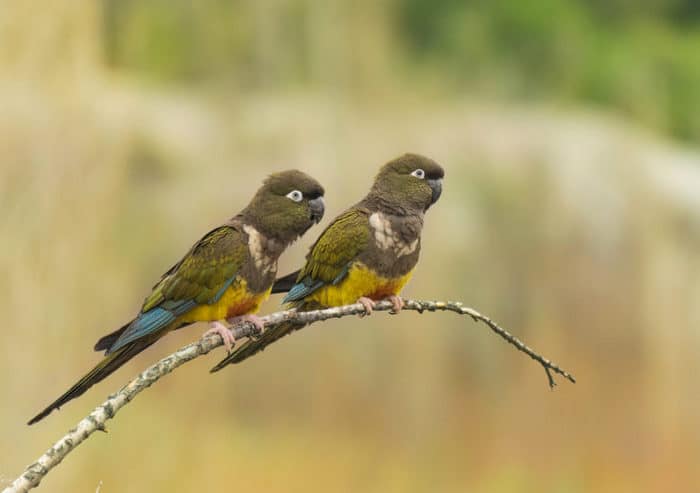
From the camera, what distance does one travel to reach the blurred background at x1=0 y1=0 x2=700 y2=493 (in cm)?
507

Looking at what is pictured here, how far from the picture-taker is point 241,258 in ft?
5.45

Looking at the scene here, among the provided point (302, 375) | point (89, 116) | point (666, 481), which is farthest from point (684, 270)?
point (89, 116)

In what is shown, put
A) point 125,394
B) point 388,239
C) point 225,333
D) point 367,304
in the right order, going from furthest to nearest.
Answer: point 388,239 < point 367,304 < point 225,333 < point 125,394

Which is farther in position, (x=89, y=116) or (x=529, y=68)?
(x=529, y=68)

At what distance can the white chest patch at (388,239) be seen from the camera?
2.00 meters

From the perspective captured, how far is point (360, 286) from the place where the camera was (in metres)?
2.03

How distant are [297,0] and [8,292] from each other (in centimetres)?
220

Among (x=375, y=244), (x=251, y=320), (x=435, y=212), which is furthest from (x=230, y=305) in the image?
(x=435, y=212)

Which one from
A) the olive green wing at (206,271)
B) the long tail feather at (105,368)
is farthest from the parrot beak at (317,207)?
the long tail feather at (105,368)

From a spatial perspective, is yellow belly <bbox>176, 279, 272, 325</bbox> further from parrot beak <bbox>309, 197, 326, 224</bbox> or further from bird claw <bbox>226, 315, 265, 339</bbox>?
parrot beak <bbox>309, 197, 326, 224</bbox>

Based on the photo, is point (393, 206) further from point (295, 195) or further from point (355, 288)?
point (295, 195)

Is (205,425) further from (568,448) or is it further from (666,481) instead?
(666,481)

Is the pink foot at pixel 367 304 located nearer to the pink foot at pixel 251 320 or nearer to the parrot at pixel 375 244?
the parrot at pixel 375 244

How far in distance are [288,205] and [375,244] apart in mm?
405
